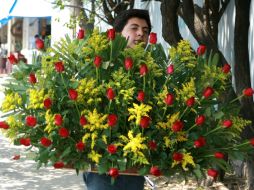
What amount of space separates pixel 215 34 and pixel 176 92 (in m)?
4.03

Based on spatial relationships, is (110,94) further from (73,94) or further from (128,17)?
(128,17)

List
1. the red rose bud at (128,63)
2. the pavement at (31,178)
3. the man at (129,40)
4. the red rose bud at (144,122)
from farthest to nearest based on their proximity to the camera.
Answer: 1. the pavement at (31,178)
2. the man at (129,40)
3. the red rose bud at (128,63)
4. the red rose bud at (144,122)

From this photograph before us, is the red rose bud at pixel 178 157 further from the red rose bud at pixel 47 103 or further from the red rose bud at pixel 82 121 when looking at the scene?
the red rose bud at pixel 47 103

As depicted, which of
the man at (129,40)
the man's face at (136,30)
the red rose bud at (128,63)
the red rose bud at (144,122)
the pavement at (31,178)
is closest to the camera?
the red rose bud at (144,122)

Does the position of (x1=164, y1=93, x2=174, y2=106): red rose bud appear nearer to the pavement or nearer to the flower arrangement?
the flower arrangement

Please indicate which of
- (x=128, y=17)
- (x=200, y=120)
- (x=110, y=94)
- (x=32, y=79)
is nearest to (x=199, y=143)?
(x=200, y=120)

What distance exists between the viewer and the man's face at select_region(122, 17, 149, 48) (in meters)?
2.72

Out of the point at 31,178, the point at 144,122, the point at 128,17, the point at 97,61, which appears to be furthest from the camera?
Result: the point at 31,178

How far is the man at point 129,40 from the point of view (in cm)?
240

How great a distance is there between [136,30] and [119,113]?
0.66m

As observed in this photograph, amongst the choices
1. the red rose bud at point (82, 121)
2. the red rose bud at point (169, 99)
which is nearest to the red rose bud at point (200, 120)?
the red rose bud at point (169, 99)

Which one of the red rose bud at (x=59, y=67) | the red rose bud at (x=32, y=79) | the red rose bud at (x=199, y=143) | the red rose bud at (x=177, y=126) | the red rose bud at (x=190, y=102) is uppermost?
the red rose bud at (x=59, y=67)

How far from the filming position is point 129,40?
2703 mm

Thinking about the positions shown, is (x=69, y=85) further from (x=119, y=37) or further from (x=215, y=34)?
(x=215, y=34)
